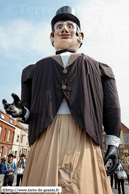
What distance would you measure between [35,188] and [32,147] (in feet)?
1.40

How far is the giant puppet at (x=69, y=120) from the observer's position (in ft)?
4.55

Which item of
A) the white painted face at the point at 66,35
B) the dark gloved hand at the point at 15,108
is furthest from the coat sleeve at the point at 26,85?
the white painted face at the point at 66,35

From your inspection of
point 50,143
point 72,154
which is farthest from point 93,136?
point 50,143

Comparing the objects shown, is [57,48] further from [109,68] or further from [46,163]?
[46,163]

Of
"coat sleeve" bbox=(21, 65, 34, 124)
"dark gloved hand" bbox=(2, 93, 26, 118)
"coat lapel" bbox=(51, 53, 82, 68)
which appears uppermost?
"coat lapel" bbox=(51, 53, 82, 68)

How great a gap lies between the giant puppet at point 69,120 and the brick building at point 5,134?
23.5 meters

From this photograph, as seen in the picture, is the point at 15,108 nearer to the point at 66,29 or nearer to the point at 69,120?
the point at 69,120

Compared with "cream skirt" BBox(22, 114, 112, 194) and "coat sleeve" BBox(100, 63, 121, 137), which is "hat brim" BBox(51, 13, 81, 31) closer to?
"coat sleeve" BBox(100, 63, 121, 137)

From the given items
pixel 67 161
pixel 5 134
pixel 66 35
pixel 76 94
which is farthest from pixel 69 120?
pixel 5 134

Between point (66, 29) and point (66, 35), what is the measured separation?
83 millimetres

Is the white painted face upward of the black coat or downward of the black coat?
upward

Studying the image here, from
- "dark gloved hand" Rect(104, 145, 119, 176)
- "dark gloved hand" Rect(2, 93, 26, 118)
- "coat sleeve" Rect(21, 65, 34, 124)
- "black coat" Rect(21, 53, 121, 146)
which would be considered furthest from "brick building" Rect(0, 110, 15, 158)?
Answer: "dark gloved hand" Rect(104, 145, 119, 176)

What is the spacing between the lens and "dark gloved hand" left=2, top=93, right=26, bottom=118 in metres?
1.45

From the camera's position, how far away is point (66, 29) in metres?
2.25
